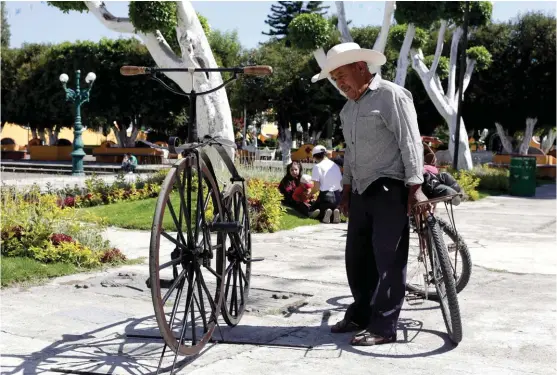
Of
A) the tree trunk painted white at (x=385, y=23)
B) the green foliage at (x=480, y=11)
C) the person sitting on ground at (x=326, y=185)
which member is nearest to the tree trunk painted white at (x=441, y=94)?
the green foliage at (x=480, y=11)

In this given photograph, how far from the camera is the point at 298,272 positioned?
6.96 metres

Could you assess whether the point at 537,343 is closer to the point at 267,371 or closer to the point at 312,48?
the point at 267,371

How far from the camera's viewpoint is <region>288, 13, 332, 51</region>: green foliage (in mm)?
18531

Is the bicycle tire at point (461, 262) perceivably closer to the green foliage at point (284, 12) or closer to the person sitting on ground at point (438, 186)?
the person sitting on ground at point (438, 186)

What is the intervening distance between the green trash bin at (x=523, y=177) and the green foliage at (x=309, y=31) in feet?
21.7

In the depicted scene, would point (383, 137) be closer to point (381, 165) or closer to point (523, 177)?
point (381, 165)

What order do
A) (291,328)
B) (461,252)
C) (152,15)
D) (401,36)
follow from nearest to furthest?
1. (291,328)
2. (461,252)
3. (152,15)
4. (401,36)

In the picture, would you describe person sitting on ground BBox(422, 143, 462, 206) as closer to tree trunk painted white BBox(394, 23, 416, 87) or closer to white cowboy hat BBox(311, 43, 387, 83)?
white cowboy hat BBox(311, 43, 387, 83)

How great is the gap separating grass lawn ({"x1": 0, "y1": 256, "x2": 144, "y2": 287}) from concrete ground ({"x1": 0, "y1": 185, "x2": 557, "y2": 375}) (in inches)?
6.9

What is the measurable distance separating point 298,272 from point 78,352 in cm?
317

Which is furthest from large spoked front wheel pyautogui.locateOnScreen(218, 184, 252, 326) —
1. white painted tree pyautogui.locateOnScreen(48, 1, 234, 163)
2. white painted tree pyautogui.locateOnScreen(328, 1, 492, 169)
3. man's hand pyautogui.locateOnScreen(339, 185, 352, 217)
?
white painted tree pyautogui.locateOnScreen(328, 1, 492, 169)

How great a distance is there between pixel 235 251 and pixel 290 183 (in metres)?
7.62

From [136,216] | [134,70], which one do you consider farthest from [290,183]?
[134,70]

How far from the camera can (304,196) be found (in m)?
12.1
